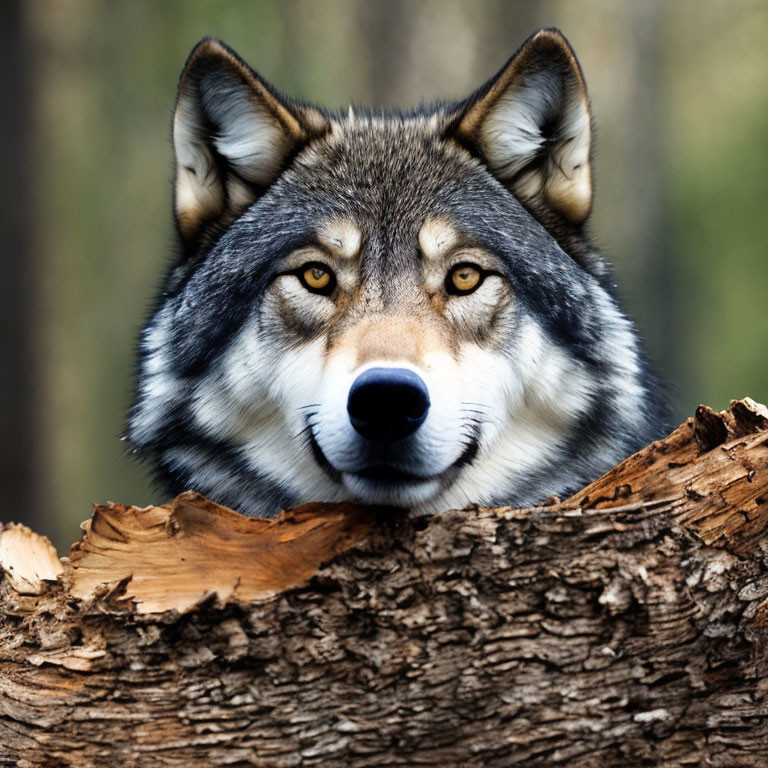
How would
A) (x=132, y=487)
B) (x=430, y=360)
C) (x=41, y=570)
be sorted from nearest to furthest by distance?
(x=430, y=360) → (x=41, y=570) → (x=132, y=487)

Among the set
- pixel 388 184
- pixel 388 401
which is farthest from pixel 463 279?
pixel 388 401

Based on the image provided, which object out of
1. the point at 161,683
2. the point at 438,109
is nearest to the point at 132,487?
the point at 438,109

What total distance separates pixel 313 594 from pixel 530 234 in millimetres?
2035

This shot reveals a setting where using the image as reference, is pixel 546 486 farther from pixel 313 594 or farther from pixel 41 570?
pixel 41 570

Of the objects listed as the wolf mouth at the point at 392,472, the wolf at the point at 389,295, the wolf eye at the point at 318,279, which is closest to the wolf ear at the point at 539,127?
the wolf at the point at 389,295

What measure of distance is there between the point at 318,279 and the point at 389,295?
1.15 ft

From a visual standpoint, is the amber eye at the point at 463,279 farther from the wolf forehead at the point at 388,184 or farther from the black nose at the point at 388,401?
the black nose at the point at 388,401

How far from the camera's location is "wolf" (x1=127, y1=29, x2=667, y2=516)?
139 inches

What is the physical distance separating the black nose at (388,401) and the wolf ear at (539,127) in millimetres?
1678

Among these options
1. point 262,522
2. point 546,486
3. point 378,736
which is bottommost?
point 378,736

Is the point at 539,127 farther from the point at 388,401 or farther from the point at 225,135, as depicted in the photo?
the point at 388,401

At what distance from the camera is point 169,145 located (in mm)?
5680

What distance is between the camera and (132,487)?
1548 cm

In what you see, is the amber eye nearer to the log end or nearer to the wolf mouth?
the wolf mouth
